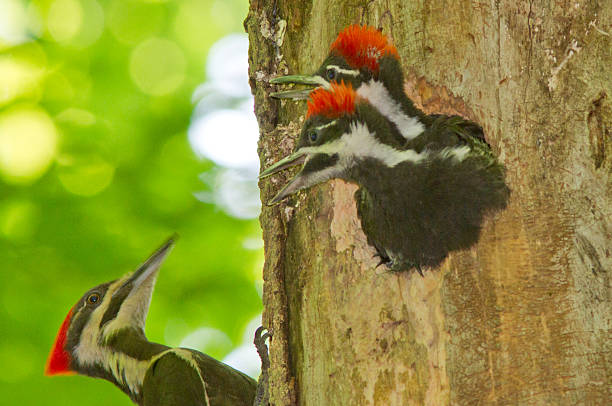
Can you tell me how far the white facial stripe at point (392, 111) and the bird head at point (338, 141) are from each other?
42mm

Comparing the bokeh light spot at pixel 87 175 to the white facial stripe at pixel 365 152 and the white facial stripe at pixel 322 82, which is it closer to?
the white facial stripe at pixel 322 82

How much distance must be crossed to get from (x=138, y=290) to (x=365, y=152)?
2.24m

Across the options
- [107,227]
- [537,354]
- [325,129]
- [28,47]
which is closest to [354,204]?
[325,129]

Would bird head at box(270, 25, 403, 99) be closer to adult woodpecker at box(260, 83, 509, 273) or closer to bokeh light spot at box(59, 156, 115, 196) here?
adult woodpecker at box(260, 83, 509, 273)

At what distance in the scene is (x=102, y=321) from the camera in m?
3.77

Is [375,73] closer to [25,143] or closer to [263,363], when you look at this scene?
[263,363]

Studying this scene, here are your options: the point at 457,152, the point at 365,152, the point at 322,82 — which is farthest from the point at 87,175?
the point at 457,152

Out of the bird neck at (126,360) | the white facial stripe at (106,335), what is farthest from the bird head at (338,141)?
the white facial stripe at (106,335)

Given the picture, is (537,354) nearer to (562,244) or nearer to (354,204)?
(562,244)

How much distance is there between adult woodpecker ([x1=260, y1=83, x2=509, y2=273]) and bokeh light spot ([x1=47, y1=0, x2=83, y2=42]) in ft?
9.69

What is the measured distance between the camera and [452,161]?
200 cm

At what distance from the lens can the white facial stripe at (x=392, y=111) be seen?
204 cm

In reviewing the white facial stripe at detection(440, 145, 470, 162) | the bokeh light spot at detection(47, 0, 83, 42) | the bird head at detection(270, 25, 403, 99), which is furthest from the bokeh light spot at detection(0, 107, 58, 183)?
the white facial stripe at detection(440, 145, 470, 162)

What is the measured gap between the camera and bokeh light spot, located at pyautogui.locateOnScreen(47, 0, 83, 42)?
438 cm
